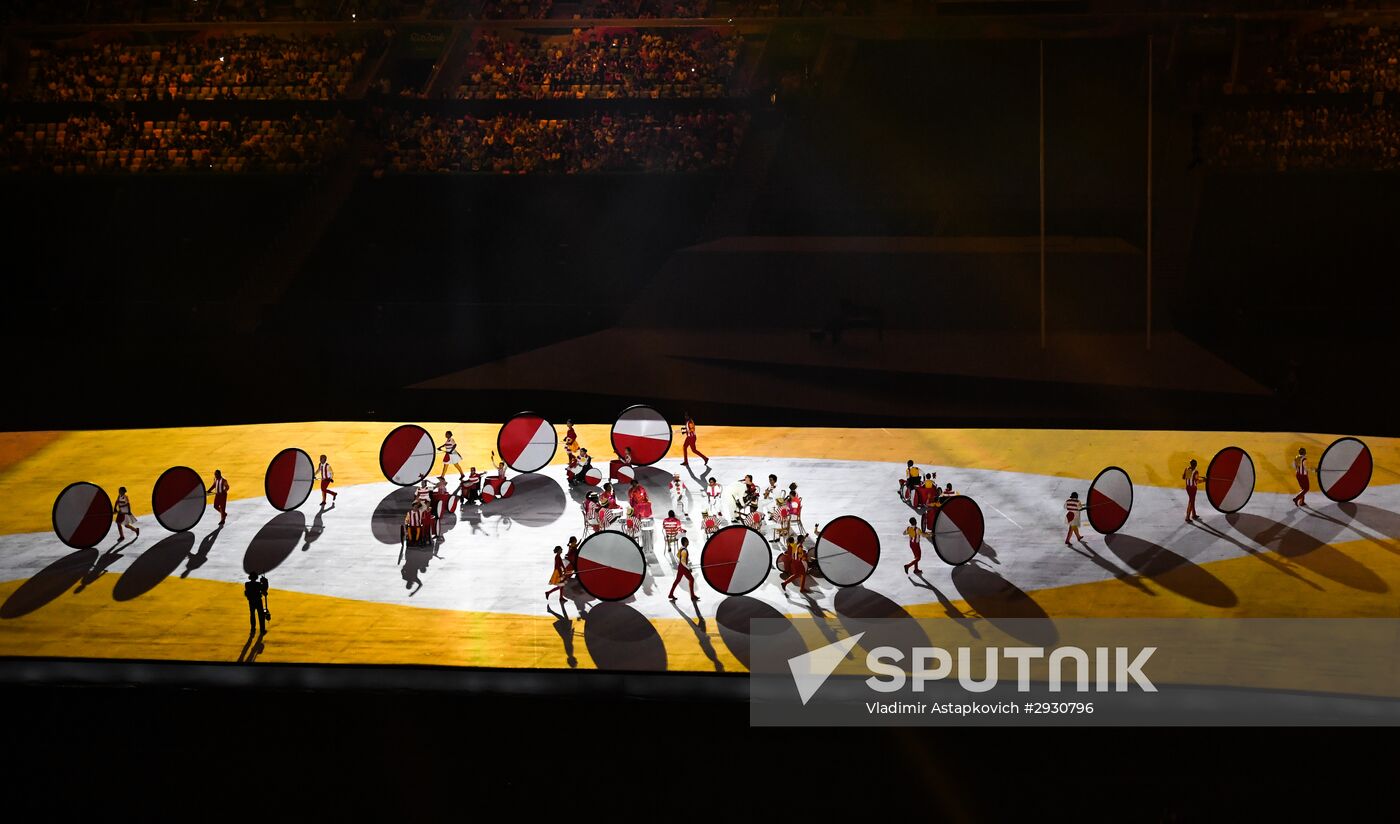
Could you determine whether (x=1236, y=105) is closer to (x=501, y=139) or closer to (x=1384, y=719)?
(x=501, y=139)

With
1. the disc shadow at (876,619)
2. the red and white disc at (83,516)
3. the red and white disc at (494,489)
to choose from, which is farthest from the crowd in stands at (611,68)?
the disc shadow at (876,619)

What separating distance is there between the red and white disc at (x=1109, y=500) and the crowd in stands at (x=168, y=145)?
27.2m

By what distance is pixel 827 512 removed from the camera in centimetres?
1989

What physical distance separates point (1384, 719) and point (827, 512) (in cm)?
873

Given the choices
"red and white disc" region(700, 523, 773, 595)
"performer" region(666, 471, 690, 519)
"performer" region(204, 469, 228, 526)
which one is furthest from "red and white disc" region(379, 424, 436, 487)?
"red and white disc" region(700, 523, 773, 595)

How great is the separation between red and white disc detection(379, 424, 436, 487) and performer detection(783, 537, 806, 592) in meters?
7.30

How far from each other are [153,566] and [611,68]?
82.4 ft

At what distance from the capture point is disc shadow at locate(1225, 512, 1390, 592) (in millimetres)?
17062

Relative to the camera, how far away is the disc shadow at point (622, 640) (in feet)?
48.9

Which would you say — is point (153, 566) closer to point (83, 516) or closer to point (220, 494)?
point (83, 516)

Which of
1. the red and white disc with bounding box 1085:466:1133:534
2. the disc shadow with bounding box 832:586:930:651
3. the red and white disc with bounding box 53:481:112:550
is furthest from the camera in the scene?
the red and white disc with bounding box 53:481:112:550

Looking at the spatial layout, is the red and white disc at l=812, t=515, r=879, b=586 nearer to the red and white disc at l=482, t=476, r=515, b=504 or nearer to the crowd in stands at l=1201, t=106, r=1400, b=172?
the red and white disc at l=482, t=476, r=515, b=504

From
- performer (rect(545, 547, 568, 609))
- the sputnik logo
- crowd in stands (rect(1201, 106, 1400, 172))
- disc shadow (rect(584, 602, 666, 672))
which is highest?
crowd in stands (rect(1201, 106, 1400, 172))

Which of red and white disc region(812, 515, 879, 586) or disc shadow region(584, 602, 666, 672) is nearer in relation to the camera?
disc shadow region(584, 602, 666, 672)
